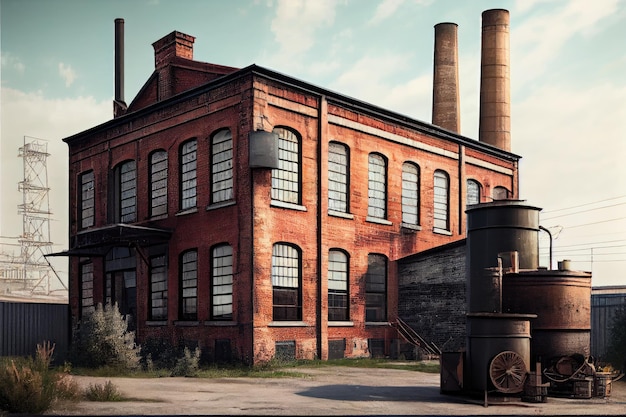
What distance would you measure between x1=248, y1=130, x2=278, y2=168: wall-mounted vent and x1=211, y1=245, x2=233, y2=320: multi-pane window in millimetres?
2795

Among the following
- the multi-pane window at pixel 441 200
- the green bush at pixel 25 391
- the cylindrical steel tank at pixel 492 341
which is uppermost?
the multi-pane window at pixel 441 200

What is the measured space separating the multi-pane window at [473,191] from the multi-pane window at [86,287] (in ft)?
50.8

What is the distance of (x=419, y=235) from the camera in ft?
86.5

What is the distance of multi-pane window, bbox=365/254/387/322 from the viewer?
79.1 ft

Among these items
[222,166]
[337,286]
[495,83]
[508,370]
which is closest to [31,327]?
[222,166]

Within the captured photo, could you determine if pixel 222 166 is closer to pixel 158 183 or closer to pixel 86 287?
pixel 158 183

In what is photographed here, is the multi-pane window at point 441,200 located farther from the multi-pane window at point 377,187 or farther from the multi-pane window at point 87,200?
the multi-pane window at point 87,200

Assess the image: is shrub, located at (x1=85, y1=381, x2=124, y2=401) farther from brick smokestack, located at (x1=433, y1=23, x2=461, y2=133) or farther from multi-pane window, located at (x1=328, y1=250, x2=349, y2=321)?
brick smokestack, located at (x1=433, y1=23, x2=461, y2=133)

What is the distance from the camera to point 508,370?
1263 cm

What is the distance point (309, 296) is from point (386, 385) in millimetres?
6448

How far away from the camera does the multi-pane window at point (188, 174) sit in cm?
2267

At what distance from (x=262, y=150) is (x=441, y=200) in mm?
10168

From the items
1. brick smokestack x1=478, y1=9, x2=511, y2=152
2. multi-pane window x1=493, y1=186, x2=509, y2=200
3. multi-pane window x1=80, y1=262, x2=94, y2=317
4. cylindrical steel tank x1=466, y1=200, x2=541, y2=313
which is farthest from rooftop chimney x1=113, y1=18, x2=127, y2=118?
cylindrical steel tank x1=466, y1=200, x2=541, y2=313

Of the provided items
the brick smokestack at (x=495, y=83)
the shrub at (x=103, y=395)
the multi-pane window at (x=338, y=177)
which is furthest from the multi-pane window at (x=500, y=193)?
the shrub at (x=103, y=395)
